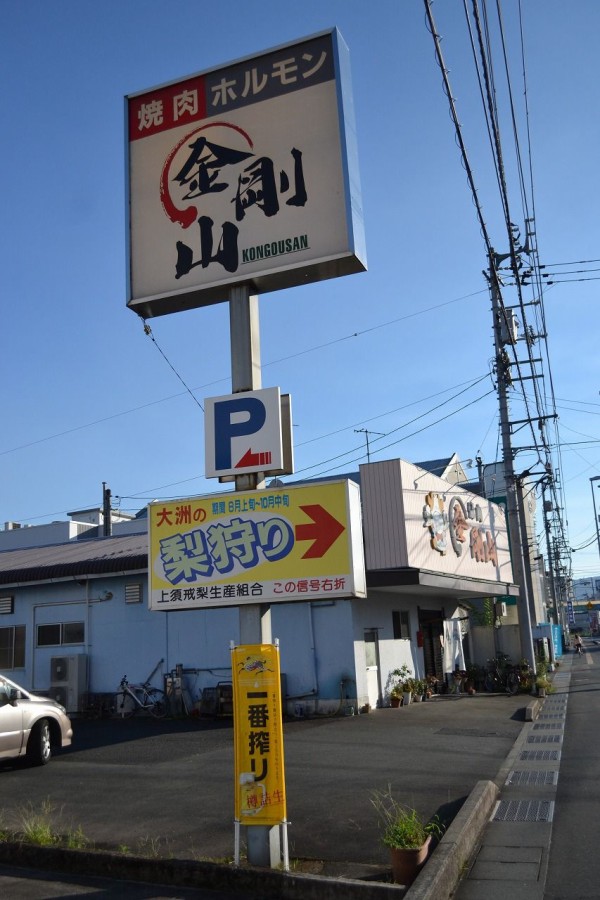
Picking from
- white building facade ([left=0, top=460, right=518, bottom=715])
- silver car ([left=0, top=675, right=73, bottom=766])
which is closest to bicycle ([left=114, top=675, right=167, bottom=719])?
white building facade ([left=0, top=460, right=518, bottom=715])

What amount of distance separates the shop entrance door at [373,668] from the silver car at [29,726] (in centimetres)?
841

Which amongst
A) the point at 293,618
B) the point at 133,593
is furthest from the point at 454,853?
the point at 133,593

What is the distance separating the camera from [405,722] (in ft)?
56.0

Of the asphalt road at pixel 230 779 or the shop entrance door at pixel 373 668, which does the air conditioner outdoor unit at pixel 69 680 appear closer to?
the asphalt road at pixel 230 779

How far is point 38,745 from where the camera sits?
12992 mm

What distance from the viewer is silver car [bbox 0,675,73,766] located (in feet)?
40.6

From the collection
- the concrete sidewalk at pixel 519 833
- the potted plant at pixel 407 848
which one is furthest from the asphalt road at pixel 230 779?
the potted plant at pixel 407 848

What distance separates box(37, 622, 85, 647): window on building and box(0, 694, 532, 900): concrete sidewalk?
3.88 metres

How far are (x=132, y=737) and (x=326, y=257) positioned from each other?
12.3 metres

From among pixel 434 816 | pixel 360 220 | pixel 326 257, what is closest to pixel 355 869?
pixel 434 816

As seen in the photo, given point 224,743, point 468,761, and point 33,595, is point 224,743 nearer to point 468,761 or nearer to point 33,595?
point 468,761

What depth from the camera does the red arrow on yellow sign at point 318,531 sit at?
6957mm

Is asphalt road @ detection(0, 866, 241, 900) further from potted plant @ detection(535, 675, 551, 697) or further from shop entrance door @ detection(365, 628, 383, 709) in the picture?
potted plant @ detection(535, 675, 551, 697)

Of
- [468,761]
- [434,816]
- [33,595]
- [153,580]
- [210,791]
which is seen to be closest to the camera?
[153,580]
